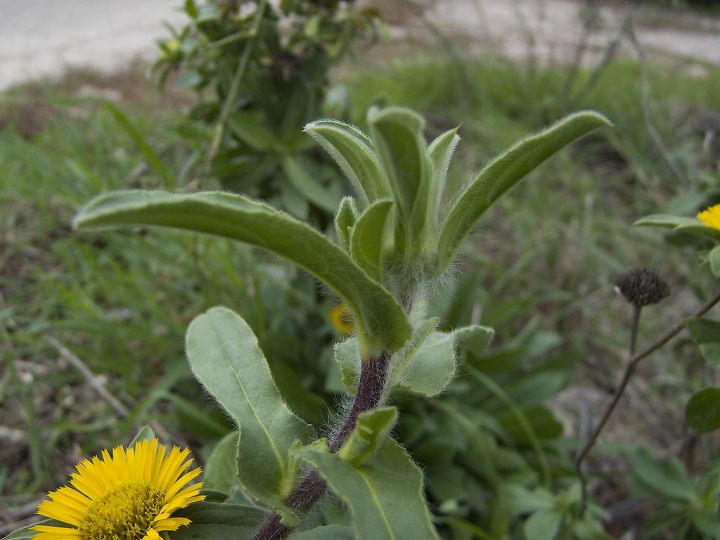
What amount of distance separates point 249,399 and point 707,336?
693 millimetres

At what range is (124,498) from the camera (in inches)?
32.7

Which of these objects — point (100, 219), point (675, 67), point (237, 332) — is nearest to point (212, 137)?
point (237, 332)

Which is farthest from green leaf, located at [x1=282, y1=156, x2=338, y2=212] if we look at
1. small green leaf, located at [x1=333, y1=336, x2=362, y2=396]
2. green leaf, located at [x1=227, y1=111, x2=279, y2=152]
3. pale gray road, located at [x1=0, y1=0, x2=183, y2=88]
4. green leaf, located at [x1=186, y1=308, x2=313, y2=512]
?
pale gray road, located at [x1=0, y1=0, x2=183, y2=88]

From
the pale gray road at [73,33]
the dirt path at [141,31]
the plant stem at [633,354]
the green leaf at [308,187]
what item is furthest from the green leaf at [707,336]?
the pale gray road at [73,33]

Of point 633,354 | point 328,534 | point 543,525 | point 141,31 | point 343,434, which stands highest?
→ point 141,31

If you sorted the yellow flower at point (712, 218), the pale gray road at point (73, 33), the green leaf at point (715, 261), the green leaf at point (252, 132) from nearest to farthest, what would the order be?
1. the green leaf at point (715, 261)
2. the yellow flower at point (712, 218)
3. the green leaf at point (252, 132)
4. the pale gray road at point (73, 33)

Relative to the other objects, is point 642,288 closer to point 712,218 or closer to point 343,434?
point 712,218

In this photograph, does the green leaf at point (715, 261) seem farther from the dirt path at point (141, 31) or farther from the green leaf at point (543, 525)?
the dirt path at point (141, 31)

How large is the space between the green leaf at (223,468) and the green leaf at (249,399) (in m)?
0.16

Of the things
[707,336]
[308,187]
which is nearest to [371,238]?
[707,336]

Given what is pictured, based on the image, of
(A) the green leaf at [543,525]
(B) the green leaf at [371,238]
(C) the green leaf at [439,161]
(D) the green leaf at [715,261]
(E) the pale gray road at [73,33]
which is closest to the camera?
(B) the green leaf at [371,238]

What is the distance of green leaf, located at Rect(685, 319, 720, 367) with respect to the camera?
100cm

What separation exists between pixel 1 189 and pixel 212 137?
1.41 m

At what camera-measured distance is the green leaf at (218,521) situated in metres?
0.83
